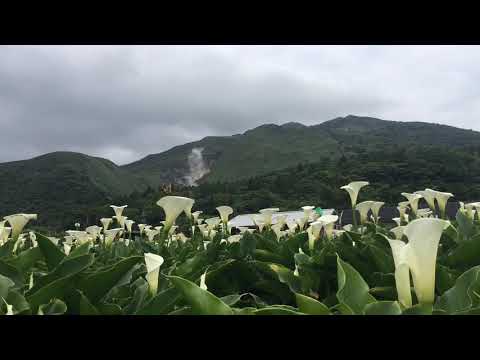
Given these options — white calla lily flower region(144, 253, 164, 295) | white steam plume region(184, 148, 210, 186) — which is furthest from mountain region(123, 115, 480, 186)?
white calla lily flower region(144, 253, 164, 295)

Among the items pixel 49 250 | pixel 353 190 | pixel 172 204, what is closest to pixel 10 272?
pixel 49 250

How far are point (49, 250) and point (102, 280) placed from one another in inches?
15.7

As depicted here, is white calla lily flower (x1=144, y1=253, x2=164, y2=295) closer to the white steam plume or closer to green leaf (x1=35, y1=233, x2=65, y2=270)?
green leaf (x1=35, y1=233, x2=65, y2=270)

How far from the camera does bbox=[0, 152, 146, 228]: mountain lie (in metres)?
74.0

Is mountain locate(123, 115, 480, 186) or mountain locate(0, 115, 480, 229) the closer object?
mountain locate(0, 115, 480, 229)

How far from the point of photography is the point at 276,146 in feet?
508

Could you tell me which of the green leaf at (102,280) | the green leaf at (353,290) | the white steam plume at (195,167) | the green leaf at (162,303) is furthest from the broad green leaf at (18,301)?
the white steam plume at (195,167)

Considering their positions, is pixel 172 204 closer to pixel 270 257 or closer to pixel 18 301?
pixel 270 257

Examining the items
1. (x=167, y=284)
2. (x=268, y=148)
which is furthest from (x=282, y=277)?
(x=268, y=148)

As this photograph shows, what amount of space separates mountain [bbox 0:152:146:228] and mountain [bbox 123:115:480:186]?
18.4 metres

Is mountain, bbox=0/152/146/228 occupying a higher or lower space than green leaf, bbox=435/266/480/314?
higher

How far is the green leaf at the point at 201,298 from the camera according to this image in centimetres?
97
